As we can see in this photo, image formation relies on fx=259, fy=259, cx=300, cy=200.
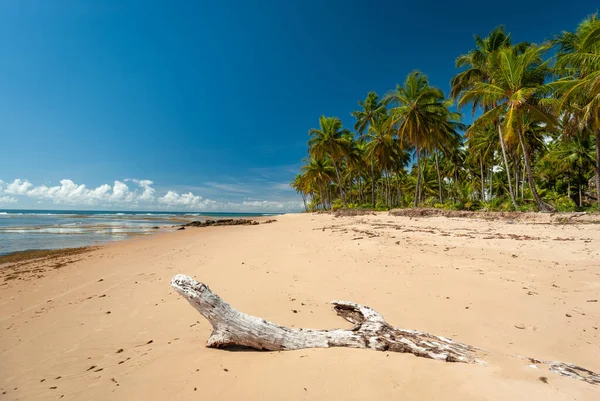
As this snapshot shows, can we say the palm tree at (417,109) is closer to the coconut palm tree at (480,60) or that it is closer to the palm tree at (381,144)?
the coconut palm tree at (480,60)

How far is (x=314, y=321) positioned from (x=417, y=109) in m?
24.2

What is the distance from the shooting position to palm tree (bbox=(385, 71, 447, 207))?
23078mm

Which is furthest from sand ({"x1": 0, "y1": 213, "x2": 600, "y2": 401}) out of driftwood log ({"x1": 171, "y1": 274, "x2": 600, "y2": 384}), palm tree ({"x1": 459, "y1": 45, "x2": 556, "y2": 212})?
palm tree ({"x1": 459, "y1": 45, "x2": 556, "y2": 212})

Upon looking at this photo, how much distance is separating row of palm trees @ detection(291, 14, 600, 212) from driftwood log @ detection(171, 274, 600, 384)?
51.7ft

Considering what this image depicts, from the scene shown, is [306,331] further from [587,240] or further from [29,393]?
[587,240]

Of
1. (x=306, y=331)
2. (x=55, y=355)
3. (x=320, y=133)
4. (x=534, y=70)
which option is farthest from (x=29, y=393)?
(x=320, y=133)

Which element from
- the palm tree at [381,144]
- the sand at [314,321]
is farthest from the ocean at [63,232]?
the palm tree at [381,144]

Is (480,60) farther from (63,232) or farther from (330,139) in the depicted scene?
(63,232)

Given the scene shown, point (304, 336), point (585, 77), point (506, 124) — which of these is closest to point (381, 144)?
point (506, 124)

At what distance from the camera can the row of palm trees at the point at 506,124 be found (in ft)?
48.1

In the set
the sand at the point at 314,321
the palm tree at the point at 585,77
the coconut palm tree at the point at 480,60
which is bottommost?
the sand at the point at 314,321

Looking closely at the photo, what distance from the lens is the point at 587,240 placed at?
839cm

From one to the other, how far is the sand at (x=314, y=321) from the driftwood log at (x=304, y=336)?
0.13m

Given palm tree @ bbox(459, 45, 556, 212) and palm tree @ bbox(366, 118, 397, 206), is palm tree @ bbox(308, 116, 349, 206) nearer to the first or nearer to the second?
palm tree @ bbox(366, 118, 397, 206)
